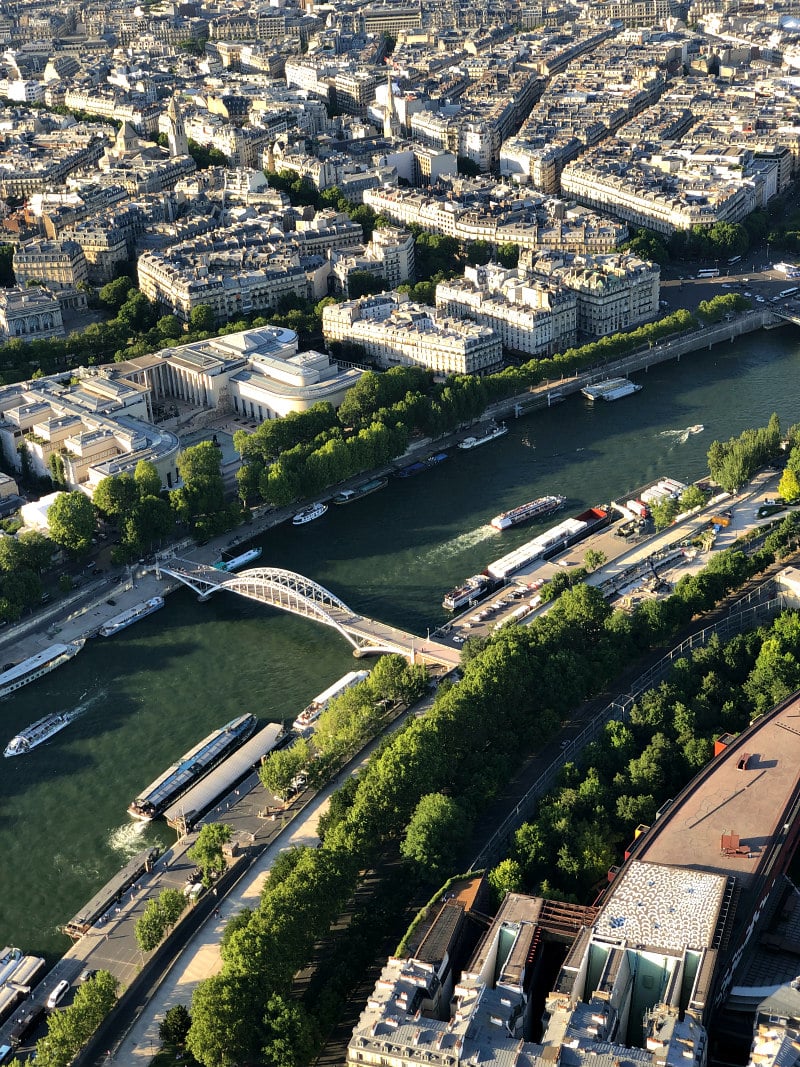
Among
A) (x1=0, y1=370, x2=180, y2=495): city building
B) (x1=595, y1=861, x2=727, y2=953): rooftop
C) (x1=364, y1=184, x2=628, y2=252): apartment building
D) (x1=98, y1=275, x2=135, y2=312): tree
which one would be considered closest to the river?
(x1=0, y1=370, x2=180, y2=495): city building

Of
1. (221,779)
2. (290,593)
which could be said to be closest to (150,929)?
(221,779)

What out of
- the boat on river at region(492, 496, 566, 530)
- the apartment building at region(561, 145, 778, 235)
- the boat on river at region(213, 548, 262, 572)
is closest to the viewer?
the boat on river at region(213, 548, 262, 572)

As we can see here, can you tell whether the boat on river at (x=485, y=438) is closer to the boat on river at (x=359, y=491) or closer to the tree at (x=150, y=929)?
the boat on river at (x=359, y=491)

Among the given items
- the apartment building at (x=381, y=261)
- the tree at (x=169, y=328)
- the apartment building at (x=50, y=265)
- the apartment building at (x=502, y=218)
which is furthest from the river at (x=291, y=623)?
the apartment building at (x=50, y=265)

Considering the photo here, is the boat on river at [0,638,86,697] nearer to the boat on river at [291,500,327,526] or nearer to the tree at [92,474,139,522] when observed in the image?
the tree at [92,474,139,522]

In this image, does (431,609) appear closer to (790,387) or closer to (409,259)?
(790,387)

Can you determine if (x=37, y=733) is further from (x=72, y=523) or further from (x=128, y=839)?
(x=72, y=523)
